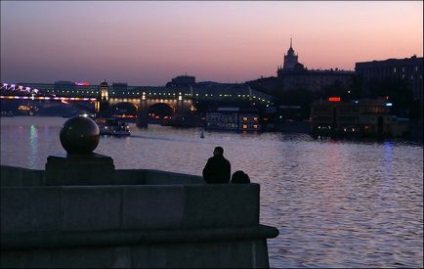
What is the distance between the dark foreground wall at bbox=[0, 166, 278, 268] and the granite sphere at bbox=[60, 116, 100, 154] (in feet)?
7.02

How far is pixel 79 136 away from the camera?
12367mm

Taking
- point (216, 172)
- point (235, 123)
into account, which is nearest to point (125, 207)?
point (216, 172)

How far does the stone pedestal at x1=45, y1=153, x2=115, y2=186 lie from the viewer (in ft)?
40.1

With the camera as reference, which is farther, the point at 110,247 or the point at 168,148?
the point at 168,148

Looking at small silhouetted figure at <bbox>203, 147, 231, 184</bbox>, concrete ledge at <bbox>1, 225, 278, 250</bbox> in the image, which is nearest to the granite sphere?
small silhouetted figure at <bbox>203, 147, 231, 184</bbox>

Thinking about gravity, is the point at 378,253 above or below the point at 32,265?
below

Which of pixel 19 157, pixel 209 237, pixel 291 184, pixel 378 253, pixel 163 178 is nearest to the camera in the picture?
pixel 209 237

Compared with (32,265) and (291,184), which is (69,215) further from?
(291,184)

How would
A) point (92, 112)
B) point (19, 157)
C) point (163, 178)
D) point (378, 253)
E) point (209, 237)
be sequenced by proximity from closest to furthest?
point (209, 237) → point (163, 178) → point (378, 253) → point (19, 157) → point (92, 112)

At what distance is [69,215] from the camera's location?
1014 cm

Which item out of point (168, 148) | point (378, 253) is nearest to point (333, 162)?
point (168, 148)

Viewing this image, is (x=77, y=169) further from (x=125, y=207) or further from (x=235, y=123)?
(x=235, y=123)

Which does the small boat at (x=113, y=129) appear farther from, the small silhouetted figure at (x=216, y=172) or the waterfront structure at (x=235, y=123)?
the small silhouetted figure at (x=216, y=172)

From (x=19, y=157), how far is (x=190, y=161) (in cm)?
1553
